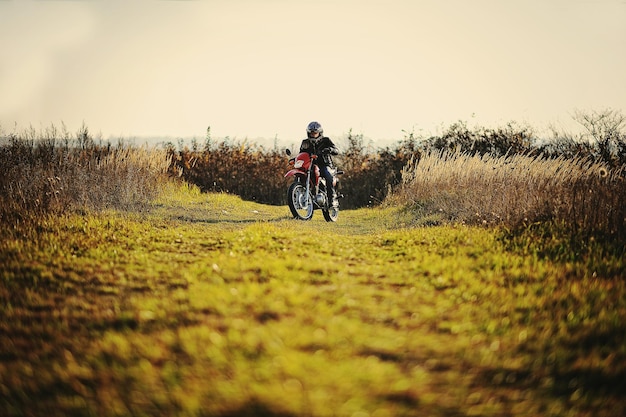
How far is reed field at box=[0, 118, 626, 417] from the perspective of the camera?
346cm

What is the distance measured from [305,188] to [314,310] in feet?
26.9

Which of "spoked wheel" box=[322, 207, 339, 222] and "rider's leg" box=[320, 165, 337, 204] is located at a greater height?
"rider's leg" box=[320, 165, 337, 204]

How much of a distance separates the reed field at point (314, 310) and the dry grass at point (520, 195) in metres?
0.08

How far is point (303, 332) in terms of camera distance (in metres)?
4.38

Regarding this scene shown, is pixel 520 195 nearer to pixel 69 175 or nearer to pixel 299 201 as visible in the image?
pixel 299 201

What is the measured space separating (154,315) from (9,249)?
12.6 feet

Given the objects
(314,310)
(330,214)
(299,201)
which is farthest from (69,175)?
(314,310)

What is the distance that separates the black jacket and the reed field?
1.94 metres

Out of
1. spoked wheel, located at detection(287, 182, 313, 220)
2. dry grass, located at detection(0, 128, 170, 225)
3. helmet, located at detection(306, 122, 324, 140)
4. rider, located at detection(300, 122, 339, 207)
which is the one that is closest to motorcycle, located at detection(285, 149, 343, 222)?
spoked wheel, located at detection(287, 182, 313, 220)

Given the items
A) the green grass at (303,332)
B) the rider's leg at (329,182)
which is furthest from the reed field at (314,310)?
the rider's leg at (329,182)

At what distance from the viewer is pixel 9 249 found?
292 inches

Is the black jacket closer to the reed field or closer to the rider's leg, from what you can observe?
the rider's leg

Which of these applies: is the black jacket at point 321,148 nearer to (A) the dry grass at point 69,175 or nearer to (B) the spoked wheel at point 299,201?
(B) the spoked wheel at point 299,201

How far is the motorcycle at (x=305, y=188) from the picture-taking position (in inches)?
502
